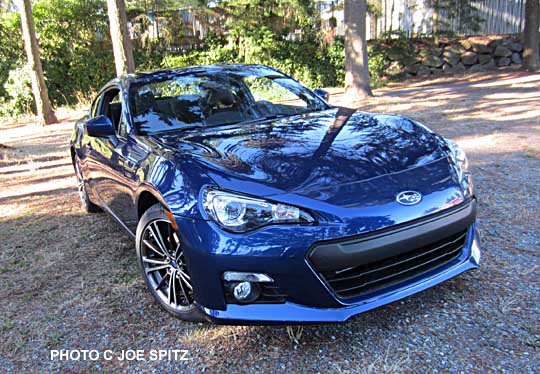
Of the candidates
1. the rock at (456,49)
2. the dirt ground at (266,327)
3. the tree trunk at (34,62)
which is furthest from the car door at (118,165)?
the rock at (456,49)

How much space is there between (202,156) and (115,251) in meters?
1.69

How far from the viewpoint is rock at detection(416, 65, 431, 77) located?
16.6 meters

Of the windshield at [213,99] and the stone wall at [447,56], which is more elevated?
the windshield at [213,99]

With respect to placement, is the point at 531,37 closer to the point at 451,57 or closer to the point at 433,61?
the point at 451,57

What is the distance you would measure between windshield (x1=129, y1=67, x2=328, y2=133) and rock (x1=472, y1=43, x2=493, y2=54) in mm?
14925

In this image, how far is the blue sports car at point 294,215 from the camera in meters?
2.15

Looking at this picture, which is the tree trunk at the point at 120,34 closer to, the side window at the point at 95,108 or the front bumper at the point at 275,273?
the side window at the point at 95,108

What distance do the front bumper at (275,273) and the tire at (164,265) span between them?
0.20 m

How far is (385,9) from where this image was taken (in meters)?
17.2

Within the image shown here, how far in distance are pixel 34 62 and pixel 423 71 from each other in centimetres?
1277

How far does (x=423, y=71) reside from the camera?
1664cm

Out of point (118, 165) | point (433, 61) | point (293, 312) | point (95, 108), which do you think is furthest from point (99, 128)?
point (433, 61)

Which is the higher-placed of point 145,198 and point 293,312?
point 145,198

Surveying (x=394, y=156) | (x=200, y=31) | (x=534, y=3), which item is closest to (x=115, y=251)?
(x=394, y=156)
